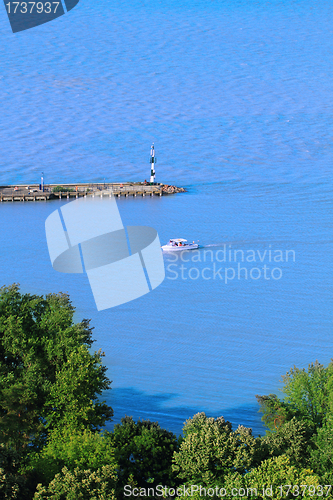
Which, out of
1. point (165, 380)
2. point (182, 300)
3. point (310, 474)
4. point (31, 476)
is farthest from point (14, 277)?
point (310, 474)

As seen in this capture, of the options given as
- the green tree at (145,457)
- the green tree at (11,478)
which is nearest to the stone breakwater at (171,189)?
the green tree at (145,457)

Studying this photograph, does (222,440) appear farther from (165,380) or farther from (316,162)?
(316,162)

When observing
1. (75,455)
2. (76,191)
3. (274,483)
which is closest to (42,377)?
(75,455)

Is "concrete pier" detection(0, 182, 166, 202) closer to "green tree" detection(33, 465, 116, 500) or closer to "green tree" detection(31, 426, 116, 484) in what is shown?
"green tree" detection(31, 426, 116, 484)

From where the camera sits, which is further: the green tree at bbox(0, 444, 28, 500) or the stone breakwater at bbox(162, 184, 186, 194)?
the stone breakwater at bbox(162, 184, 186, 194)

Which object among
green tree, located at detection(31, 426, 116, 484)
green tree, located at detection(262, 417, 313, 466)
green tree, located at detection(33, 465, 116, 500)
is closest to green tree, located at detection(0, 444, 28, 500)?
green tree, located at detection(31, 426, 116, 484)

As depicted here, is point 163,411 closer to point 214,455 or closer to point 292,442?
point 292,442

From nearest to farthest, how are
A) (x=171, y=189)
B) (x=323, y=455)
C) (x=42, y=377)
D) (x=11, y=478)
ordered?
(x=11, y=478) → (x=323, y=455) → (x=42, y=377) → (x=171, y=189)
